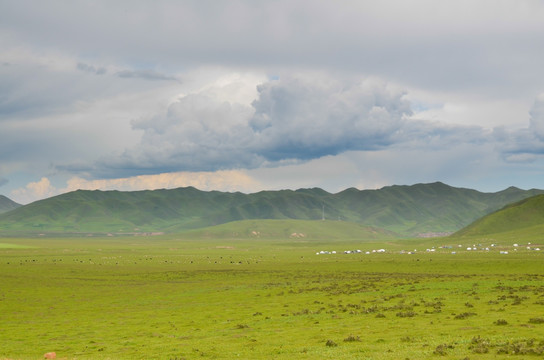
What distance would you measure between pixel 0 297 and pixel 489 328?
2558 inches

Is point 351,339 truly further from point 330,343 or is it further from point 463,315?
point 463,315

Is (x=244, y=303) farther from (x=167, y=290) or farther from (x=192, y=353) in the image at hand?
(x=192, y=353)

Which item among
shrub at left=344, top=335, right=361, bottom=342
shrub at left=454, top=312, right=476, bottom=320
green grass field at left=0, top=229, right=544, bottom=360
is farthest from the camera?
shrub at left=454, top=312, right=476, bottom=320

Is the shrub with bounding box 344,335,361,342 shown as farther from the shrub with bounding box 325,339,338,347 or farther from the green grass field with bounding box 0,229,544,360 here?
the shrub with bounding box 325,339,338,347

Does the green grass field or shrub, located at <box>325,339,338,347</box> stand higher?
shrub, located at <box>325,339,338,347</box>

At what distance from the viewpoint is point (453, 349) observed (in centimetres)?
2700

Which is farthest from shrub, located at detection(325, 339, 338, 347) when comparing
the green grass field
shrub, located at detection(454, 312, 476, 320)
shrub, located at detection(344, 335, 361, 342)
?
shrub, located at detection(454, 312, 476, 320)

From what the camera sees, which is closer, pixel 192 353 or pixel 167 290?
pixel 192 353

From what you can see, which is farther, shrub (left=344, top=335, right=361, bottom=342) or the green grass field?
shrub (left=344, top=335, right=361, bottom=342)

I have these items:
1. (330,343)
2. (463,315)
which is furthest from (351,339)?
(463,315)

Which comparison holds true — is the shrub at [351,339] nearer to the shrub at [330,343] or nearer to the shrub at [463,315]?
the shrub at [330,343]

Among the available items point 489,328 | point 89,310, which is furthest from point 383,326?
point 89,310

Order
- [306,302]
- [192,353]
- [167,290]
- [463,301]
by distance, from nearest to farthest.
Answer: [192,353] < [463,301] < [306,302] < [167,290]

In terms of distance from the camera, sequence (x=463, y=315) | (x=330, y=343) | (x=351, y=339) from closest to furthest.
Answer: (x=330, y=343)
(x=351, y=339)
(x=463, y=315)
